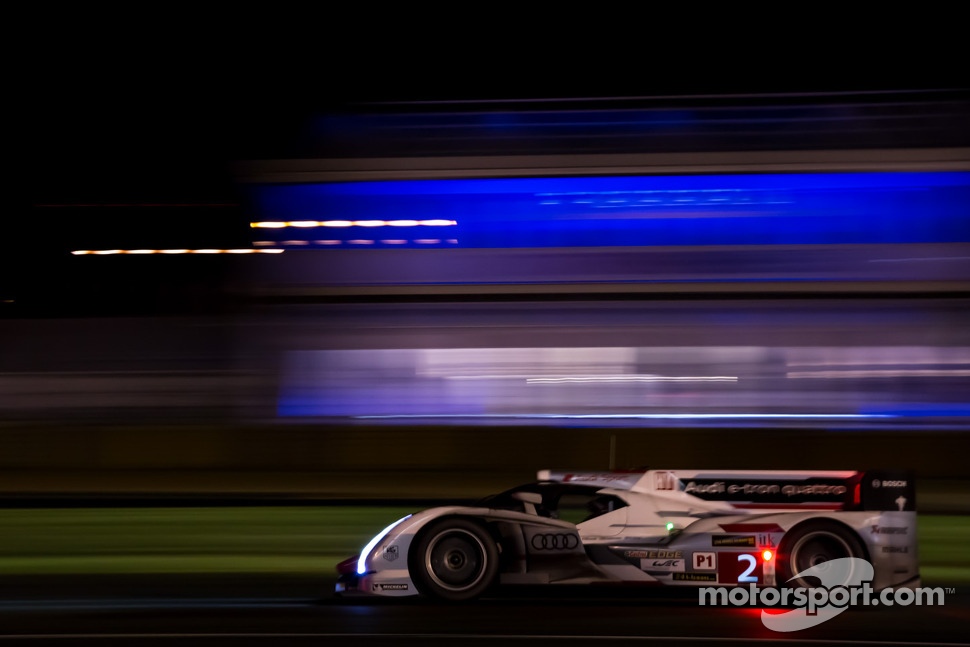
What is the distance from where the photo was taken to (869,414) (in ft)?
60.4

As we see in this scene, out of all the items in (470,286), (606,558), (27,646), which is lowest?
(27,646)

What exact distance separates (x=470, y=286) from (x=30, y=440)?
7581mm

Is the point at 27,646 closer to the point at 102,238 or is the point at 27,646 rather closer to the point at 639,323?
the point at 639,323

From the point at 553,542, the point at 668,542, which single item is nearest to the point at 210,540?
the point at 553,542

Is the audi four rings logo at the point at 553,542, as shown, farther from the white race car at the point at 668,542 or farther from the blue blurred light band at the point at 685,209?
the blue blurred light band at the point at 685,209

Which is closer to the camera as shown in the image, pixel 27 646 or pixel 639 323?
pixel 27 646

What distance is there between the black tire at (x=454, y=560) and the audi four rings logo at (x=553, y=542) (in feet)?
0.84

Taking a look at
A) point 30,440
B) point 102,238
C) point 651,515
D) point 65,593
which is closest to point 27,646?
point 65,593

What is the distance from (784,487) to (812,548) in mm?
404

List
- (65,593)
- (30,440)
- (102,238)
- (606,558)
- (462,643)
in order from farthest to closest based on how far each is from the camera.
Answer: (102,238) → (30,440) → (65,593) → (606,558) → (462,643)

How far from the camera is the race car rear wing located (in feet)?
22.8

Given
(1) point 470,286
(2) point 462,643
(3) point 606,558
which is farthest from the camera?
(1) point 470,286

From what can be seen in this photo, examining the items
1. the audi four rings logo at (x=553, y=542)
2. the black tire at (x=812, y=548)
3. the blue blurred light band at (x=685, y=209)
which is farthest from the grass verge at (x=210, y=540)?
the blue blurred light band at (x=685, y=209)

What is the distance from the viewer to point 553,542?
6.96m
